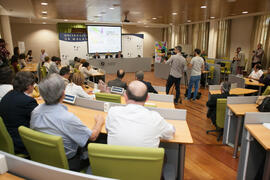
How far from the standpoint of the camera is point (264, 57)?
927cm

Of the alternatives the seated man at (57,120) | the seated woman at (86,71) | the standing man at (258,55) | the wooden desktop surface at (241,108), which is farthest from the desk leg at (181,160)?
the standing man at (258,55)

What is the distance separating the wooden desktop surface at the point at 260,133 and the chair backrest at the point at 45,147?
6.10ft

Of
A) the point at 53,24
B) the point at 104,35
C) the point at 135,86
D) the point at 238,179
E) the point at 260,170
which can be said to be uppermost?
the point at 53,24

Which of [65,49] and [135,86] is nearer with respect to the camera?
[135,86]

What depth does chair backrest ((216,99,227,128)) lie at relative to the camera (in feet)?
11.1

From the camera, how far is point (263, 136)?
82.9 inches

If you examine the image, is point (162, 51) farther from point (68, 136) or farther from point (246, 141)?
point (68, 136)

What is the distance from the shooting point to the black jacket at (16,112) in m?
1.86

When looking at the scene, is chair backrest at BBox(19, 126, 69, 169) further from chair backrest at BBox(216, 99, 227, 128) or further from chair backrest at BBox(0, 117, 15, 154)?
chair backrest at BBox(216, 99, 227, 128)

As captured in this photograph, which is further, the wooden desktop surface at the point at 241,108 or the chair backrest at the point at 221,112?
the chair backrest at the point at 221,112

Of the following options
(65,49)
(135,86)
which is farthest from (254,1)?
(65,49)

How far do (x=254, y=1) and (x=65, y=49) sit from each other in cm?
1033

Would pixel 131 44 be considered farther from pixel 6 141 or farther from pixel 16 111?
pixel 6 141

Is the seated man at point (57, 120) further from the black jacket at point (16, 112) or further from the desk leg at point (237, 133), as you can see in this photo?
the desk leg at point (237, 133)
